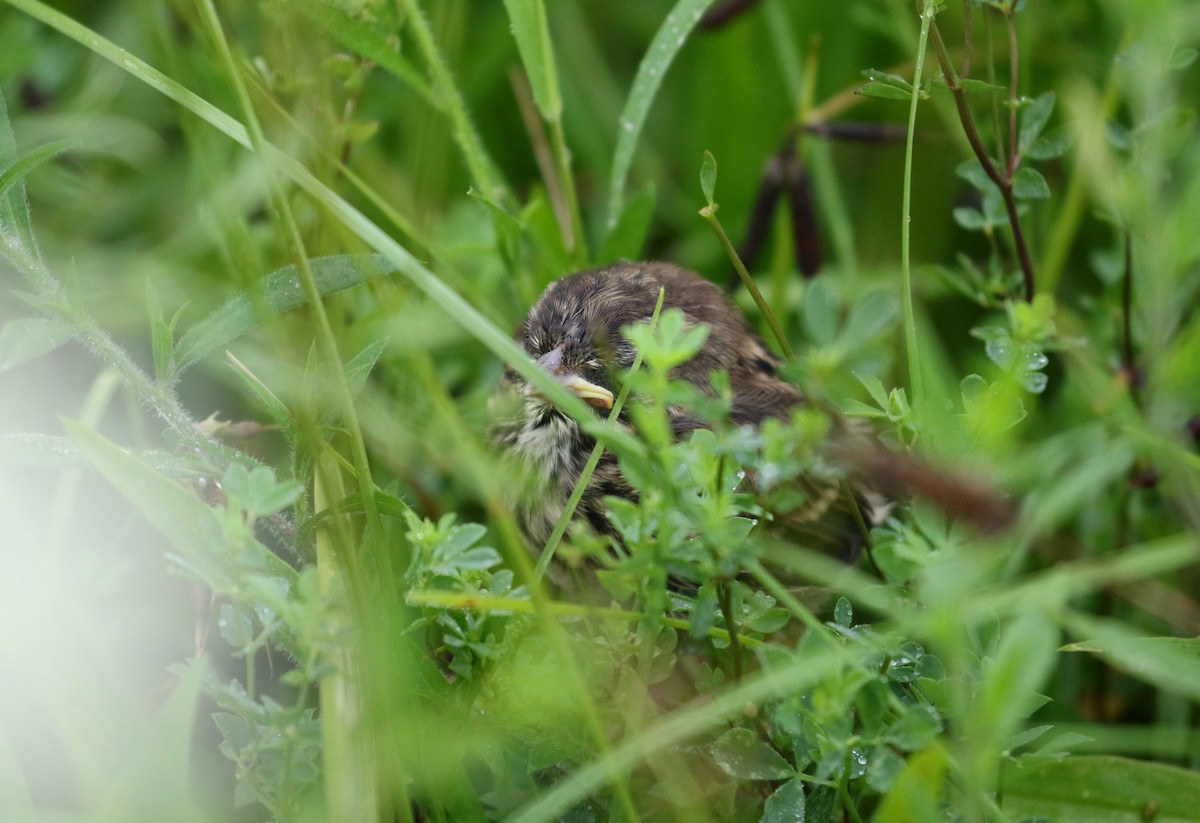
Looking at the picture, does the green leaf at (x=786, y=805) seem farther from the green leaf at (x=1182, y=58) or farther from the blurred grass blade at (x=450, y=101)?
the green leaf at (x=1182, y=58)

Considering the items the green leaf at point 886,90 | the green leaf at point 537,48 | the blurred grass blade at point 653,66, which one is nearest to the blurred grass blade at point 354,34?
the green leaf at point 537,48

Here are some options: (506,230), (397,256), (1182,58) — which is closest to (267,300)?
(397,256)

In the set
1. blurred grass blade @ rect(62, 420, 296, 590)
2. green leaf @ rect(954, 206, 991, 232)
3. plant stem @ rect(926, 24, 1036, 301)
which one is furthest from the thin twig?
blurred grass blade @ rect(62, 420, 296, 590)

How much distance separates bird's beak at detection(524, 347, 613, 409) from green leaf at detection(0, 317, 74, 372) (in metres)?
0.74

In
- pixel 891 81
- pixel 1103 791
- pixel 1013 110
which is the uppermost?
pixel 891 81

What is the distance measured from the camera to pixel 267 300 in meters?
1.65

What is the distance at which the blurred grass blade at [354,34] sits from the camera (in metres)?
1.89

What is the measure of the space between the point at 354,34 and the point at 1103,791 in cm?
159

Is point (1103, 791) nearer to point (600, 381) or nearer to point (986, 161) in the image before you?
point (986, 161)

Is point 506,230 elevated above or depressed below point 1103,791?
above

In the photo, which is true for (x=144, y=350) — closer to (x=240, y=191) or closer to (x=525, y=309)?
(x=240, y=191)

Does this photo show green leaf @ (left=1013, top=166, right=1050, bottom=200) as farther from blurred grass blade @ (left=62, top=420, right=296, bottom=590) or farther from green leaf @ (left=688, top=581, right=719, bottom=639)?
blurred grass blade @ (left=62, top=420, right=296, bottom=590)

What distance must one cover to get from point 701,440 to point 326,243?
84 centimetres

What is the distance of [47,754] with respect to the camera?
5.00 ft
